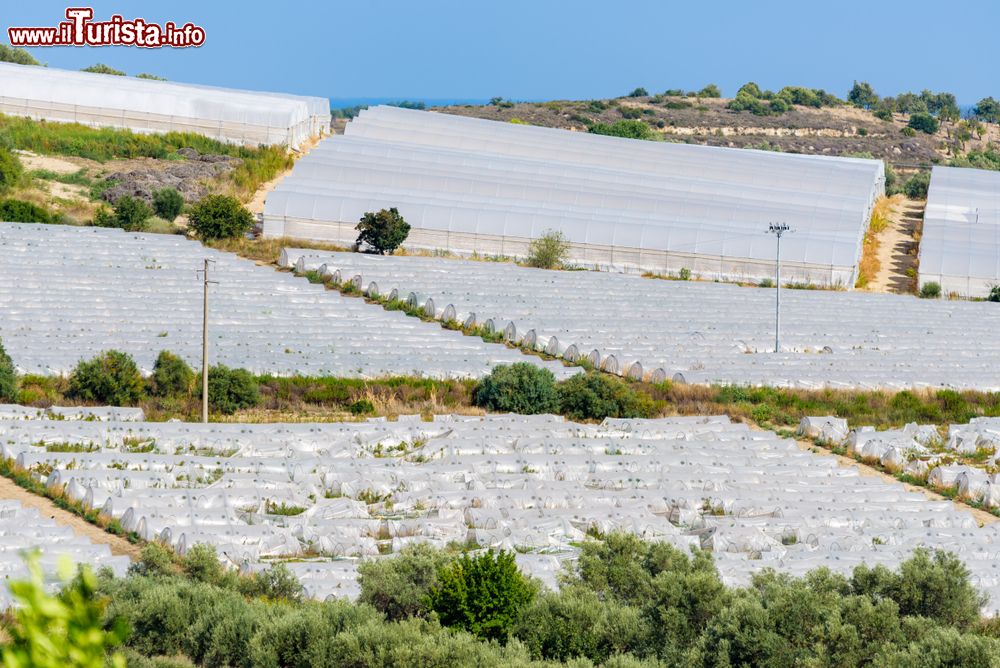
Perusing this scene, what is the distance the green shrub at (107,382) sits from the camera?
3300cm

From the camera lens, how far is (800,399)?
37344mm

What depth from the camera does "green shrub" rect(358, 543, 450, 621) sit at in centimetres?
1839

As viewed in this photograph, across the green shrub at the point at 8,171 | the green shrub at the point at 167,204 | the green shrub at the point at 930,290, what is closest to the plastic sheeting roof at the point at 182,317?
the green shrub at the point at 167,204

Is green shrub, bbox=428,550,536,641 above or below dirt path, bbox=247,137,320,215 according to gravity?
below

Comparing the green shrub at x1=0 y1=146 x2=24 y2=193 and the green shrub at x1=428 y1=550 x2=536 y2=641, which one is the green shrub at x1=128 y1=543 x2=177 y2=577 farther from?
the green shrub at x1=0 y1=146 x2=24 y2=193

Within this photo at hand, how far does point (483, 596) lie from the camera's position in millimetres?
17594

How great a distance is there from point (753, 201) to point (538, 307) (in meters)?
19.2

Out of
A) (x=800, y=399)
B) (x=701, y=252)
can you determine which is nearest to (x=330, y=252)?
(x=701, y=252)

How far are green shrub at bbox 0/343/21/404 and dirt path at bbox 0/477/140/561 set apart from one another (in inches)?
229

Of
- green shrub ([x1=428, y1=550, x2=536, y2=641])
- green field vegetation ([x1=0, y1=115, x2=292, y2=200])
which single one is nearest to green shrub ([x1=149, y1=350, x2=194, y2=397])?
green shrub ([x1=428, y1=550, x2=536, y2=641])

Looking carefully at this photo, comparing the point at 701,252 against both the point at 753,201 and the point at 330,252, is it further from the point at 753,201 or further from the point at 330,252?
the point at 330,252

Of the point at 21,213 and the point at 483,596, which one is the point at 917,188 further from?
the point at 483,596

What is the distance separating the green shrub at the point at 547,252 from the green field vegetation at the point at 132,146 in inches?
505

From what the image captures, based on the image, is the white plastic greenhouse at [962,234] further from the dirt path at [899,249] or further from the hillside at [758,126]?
the hillside at [758,126]
